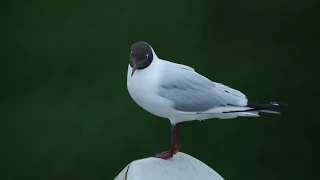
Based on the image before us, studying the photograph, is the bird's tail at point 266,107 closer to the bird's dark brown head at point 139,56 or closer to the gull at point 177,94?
the gull at point 177,94

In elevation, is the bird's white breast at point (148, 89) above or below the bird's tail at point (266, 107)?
above

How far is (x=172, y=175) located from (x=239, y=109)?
25 cm

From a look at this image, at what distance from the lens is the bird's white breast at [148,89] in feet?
4.74

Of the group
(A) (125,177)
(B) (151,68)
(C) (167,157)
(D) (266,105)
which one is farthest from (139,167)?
(D) (266,105)

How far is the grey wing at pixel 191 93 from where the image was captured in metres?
1.47

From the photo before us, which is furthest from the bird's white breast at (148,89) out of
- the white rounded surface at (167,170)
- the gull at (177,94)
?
the white rounded surface at (167,170)

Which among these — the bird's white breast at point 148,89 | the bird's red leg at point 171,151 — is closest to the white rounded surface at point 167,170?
the bird's red leg at point 171,151

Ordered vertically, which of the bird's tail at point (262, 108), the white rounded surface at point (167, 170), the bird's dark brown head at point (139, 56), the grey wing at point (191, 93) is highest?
the bird's dark brown head at point (139, 56)

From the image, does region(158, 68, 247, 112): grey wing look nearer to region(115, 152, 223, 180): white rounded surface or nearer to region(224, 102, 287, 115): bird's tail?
region(224, 102, 287, 115): bird's tail

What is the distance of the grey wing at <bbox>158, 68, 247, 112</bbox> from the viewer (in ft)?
4.83

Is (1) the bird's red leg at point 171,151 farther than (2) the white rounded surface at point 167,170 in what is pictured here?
Yes

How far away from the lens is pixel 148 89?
144cm

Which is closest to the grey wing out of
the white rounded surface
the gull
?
the gull

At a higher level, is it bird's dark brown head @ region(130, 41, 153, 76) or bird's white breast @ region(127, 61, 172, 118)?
bird's dark brown head @ region(130, 41, 153, 76)
